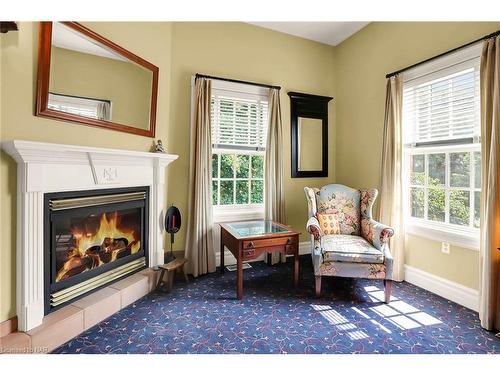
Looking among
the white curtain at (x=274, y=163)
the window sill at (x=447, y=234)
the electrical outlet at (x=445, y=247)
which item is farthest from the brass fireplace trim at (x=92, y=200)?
the electrical outlet at (x=445, y=247)

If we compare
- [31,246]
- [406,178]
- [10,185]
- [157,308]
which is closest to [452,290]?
[406,178]

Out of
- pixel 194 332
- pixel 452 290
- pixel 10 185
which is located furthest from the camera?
pixel 452 290

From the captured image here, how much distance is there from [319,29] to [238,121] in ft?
5.61

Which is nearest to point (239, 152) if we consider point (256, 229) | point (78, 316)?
point (256, 229)

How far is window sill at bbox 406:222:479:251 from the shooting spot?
7.54ft

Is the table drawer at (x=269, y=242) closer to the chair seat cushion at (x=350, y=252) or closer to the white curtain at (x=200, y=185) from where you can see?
the chair seat cushion at (x=350, y=252)

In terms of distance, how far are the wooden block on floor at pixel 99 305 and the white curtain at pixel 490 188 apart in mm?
3002

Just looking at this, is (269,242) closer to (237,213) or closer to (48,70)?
(237,213)

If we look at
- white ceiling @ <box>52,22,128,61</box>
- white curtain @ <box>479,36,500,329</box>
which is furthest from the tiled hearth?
white curtain @ <box>479,36,500,329</box>

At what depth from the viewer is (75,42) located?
198 centimetres

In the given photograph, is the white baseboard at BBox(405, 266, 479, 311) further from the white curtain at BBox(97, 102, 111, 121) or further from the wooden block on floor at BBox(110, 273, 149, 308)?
the white curtain at BBox(97, 102, 111, 121)

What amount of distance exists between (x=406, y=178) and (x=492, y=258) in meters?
1.16

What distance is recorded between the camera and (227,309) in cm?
227
